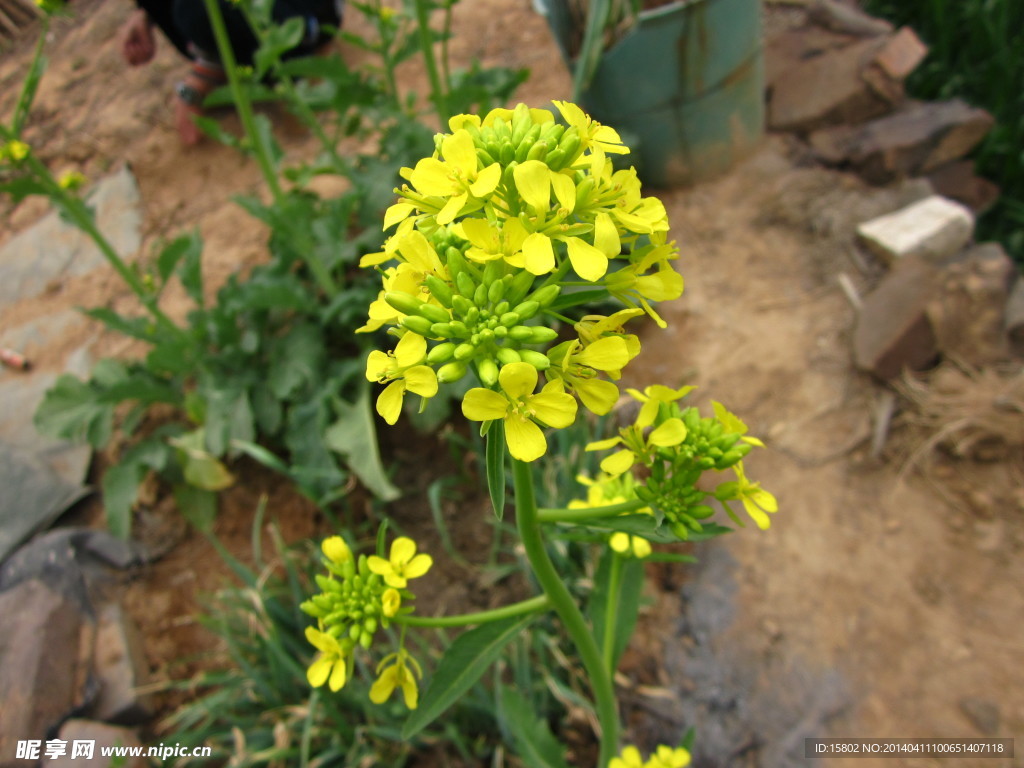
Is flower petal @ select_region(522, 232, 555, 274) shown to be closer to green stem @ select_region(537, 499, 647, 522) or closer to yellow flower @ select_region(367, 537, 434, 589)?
green stem @ select_region(537, 499, 647, 522)

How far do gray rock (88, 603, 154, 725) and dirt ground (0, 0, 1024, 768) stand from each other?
0.32ft

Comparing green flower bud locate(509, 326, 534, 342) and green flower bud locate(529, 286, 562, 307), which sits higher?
green flower bud locate(529, 286, 562, 307)

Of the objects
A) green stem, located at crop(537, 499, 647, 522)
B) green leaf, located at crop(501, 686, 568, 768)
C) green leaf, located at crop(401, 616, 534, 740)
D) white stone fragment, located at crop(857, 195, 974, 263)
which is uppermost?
green stem, located at crop(537, 499, 647, 522)

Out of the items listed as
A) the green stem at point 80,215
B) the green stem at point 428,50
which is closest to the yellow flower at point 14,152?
the green stem at point 80,215

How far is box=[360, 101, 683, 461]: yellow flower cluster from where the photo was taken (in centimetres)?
88

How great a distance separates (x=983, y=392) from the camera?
2.85m

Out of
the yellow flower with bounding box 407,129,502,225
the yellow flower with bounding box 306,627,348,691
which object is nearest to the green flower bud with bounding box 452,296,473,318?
the yellow flower with bounding box 407,129,502,225

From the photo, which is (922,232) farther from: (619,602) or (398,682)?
(398,682)

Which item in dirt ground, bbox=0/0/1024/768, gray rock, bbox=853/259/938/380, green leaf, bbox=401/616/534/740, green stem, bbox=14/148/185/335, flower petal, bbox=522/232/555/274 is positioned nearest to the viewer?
flower petal, bbox=522/232/555/274

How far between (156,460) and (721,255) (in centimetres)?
307

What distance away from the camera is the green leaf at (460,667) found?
3.85 feet

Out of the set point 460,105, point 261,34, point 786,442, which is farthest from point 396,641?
point 261,34

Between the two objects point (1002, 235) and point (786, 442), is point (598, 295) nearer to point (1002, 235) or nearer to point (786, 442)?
point (786, 442)

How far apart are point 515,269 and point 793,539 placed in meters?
2.16
